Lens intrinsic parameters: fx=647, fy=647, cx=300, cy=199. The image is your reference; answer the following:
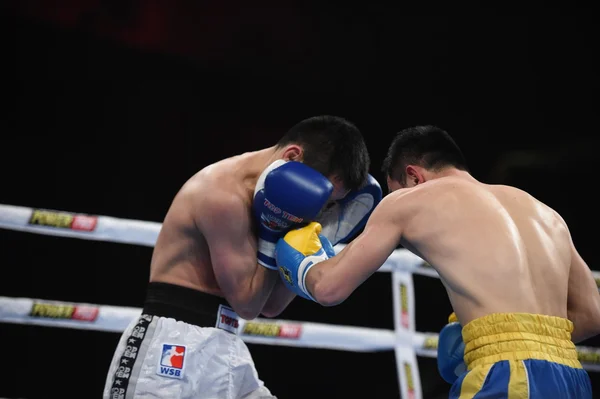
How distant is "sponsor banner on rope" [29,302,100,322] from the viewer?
2.39m

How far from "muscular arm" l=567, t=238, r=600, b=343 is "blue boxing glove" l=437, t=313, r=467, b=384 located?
0.34 metres

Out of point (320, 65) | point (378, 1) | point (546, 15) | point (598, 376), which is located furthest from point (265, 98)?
point (598, 376)

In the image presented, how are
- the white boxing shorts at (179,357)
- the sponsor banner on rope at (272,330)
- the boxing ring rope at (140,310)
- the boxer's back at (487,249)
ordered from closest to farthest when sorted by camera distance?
1. the boxer's back at (487,249)
2. the white boxing shorts at (179,357)
3. the boxing ring rope at (140,310)
4. the sponsor banner on rope at (272,330)

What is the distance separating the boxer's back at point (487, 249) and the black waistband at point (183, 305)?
66 centimetres

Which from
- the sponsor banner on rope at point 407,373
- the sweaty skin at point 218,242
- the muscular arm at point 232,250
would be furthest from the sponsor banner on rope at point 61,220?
the sponsor banner on rope at point 407,373

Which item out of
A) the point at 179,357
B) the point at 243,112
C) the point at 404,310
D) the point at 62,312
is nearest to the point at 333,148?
the point at 179,357

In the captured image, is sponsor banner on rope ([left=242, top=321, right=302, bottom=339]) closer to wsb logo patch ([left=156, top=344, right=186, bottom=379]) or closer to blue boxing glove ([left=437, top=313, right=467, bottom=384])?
wsb logo patch ([left=156, top=344, right=186, bottom=379])

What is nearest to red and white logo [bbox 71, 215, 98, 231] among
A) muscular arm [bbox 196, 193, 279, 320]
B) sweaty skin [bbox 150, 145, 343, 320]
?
sweaty skin [bbox 150, 145, 343, 320]

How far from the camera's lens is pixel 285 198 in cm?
194

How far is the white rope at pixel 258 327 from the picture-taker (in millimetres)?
2385

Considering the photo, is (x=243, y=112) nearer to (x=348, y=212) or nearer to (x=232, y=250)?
(x=348, y=212)

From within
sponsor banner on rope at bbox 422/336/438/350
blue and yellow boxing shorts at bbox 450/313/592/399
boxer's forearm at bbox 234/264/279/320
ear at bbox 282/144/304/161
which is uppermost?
ear at bbox 282/144/304/161

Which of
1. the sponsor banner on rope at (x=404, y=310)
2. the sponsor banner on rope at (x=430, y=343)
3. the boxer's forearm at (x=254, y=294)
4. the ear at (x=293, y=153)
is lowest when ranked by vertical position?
the boxer's forearm at (x=254, y=294)

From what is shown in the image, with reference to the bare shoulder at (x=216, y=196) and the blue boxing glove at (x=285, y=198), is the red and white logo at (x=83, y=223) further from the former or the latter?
the blue boxing glove at (x=285, y=198)
